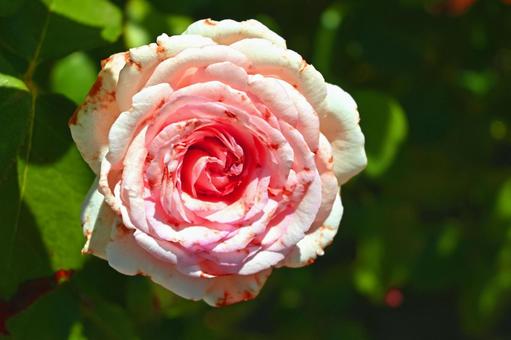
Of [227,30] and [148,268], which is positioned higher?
[227,30]

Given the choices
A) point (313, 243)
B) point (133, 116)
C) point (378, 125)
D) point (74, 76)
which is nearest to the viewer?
point (133, 116)

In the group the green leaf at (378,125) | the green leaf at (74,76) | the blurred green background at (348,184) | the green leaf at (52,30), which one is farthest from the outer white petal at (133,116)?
the green leaf at (378,125)

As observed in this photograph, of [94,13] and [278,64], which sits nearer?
[278,64]

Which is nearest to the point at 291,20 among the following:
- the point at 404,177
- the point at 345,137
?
the point at 404,177

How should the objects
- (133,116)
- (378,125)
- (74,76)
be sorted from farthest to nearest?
(378,125) < (74,76) < (133,116)

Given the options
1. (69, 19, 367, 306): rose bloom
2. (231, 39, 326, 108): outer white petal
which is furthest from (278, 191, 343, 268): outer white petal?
(231, 39, 326, 108): outer white petal

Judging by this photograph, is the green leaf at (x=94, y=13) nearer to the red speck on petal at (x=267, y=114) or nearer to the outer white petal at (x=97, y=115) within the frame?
the outer white petal at (x=97, y=115)

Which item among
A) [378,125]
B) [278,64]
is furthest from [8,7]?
[378,125]

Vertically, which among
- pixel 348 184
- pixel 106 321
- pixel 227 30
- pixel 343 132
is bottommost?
pixel 348 184

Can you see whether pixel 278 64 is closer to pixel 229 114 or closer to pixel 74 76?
pixel 229 114
